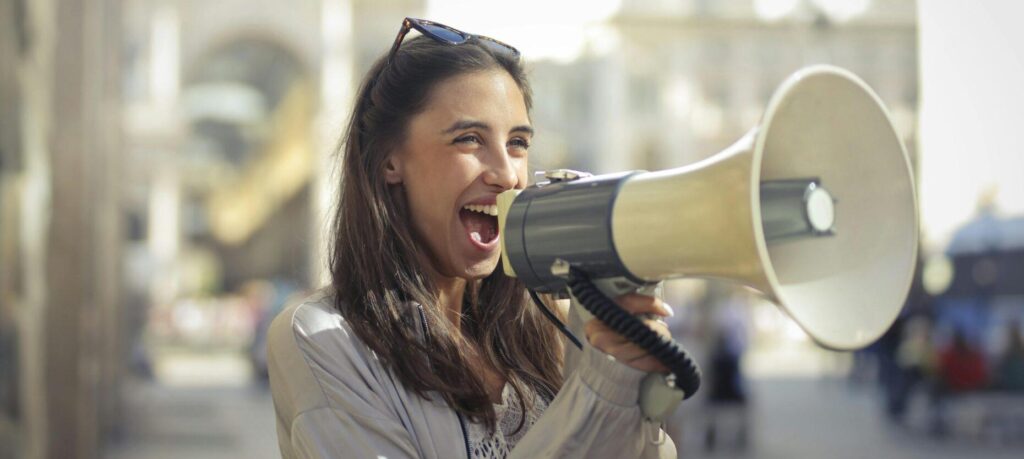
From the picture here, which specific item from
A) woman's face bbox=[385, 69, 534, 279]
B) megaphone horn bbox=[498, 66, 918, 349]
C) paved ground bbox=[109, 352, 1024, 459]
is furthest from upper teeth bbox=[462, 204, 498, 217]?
paved ground bbox=[109, 352, 1024, 459]

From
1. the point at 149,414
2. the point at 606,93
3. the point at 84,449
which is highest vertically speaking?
the point at 606,93

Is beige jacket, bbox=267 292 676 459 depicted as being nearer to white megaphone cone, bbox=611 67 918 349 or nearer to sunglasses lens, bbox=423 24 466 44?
white megaphone cone, bbox=611 67 918 349

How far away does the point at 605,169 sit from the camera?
24.2 meters

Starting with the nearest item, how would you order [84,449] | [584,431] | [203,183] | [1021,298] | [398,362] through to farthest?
[584,431], [398,362], [84,449], [1021,298], [203,183]

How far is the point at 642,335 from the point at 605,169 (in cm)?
2321

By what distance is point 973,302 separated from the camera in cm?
1002

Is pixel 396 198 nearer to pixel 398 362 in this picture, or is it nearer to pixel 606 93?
pixel 398 362

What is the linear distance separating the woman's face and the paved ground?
544 centimetres

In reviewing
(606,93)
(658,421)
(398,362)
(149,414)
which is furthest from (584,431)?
(606,93)

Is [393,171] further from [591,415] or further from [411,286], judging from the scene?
[591,415]

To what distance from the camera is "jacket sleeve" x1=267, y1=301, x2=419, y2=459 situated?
3.80ft

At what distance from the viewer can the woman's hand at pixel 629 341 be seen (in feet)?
3.63

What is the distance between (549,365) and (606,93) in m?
20.7

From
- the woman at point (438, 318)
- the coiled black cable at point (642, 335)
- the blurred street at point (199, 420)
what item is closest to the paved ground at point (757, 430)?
the blurred street at point (199, 420)
